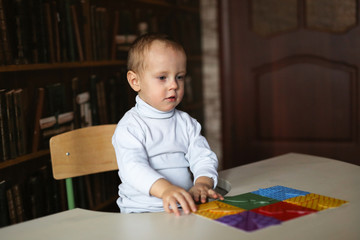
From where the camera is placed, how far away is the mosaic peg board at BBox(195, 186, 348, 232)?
3.05ft

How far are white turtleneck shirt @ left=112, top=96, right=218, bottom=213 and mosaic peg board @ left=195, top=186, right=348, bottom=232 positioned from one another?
176 mm

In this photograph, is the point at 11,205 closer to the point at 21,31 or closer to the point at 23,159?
the point at 23,159

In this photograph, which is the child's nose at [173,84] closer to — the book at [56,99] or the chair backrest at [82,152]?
the chair backrest at [82,152]

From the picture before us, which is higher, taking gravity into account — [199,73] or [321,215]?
[199,73]

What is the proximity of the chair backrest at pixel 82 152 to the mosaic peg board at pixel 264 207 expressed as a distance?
56cm

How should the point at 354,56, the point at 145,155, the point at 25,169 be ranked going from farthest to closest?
the point at 354,56 < the point at 25,169 < the point at 145,155

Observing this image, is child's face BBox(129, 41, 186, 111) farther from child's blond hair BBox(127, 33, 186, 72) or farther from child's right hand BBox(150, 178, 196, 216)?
child's right hand BBox(150, 178, 196, 216)

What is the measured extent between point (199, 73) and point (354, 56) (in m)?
1.27

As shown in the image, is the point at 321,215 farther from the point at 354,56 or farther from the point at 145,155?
the point at 354,56

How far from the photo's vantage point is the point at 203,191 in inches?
45.1

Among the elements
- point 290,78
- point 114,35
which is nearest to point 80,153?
point 114,35

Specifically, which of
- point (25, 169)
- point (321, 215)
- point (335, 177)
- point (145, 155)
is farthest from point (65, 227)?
point (25, 169)

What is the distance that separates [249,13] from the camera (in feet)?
12.0

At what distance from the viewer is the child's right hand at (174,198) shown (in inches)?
39.6
